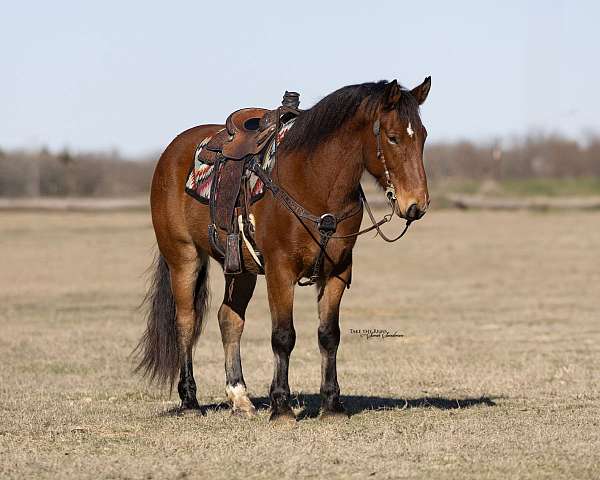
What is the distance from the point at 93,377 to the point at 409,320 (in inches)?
284

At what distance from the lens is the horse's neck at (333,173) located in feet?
28.0

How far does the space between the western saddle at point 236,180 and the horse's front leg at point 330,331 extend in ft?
2.05

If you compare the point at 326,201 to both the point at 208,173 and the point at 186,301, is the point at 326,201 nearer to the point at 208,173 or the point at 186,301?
the point at 208,173

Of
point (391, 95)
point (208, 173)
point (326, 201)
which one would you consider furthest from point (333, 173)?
point (208, 173)

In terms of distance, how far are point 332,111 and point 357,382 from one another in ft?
13.5

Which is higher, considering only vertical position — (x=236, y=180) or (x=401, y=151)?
(x=401, y=151)

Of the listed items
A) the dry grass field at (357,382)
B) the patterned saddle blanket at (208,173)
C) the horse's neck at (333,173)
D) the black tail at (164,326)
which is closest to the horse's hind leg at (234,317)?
the black tail at (164,326)

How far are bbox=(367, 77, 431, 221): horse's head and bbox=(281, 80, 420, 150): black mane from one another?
103mm

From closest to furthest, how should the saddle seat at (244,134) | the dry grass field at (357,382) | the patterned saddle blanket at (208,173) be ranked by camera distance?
the dry grass field at (357,382) < the patterned saddle blanket at (208,173) < the saddle seat at (244,134)

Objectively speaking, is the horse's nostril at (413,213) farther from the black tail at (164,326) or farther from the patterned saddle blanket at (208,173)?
the black tail at (164,326)

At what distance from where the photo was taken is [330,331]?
892cm

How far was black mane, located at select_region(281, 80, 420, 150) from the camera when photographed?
846 centimetres
